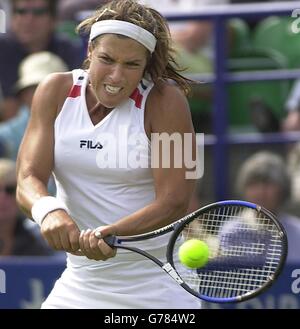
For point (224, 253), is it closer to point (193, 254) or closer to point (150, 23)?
point (193, 254)

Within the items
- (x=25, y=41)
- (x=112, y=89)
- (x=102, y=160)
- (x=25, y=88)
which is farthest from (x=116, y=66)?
(x=25, y=41)

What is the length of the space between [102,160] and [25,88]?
2910mm

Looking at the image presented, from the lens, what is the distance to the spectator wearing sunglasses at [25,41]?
22.5ft

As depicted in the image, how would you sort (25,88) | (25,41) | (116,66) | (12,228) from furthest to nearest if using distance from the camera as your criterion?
(25,41)
(25,88)
(12,228)
(116,66)

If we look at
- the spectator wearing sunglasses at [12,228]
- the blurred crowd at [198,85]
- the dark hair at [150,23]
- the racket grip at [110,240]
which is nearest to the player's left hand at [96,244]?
the racket grip at [110,240]

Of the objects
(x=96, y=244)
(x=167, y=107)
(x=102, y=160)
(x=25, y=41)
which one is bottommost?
(x=96, y=244)

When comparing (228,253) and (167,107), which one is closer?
(167,107)

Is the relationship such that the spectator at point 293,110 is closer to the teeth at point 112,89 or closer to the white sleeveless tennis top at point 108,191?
the white sleeveless tennis top at point 108,191

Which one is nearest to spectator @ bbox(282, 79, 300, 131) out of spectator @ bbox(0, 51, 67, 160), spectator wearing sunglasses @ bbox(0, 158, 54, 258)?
spectator @ bbox(0, 51, 67, 160)

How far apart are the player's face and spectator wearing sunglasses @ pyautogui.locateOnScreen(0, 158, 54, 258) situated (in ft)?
8.53

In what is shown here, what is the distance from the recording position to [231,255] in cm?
409
